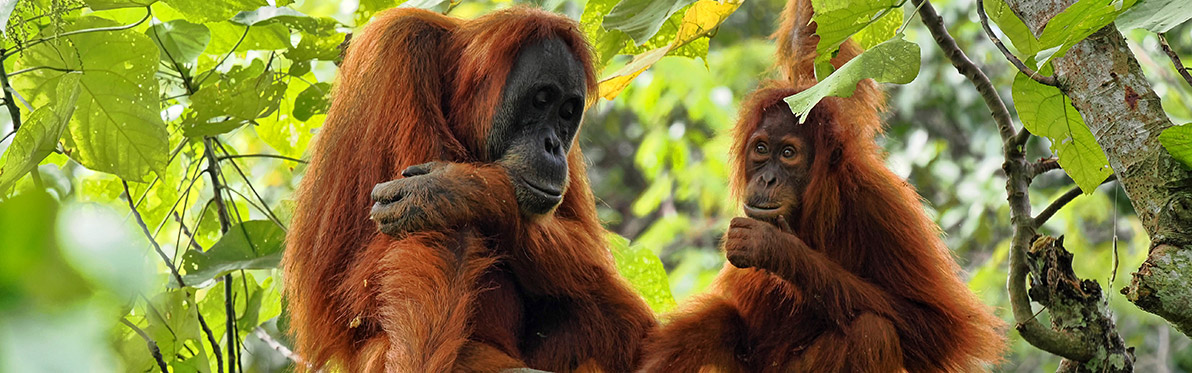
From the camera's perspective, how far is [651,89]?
844cm

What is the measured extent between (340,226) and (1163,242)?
1.83 meters

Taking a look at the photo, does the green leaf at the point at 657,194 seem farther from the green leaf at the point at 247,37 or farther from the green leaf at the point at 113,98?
the green leaf at the point at 113,98

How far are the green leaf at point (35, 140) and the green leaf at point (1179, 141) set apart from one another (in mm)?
2037

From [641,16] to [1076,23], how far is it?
987 millimetres

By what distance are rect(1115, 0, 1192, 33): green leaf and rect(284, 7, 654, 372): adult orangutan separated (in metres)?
1.32

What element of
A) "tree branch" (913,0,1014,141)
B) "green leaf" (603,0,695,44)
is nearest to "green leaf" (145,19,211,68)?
"green leaf" (603,0,695,44)

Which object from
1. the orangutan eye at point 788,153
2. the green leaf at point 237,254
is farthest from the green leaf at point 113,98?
the orangutan eye at point 788,153

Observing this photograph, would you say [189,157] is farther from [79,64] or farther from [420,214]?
[420,214]

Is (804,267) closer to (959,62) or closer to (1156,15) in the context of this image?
(959,62)

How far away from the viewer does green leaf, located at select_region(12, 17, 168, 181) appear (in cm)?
238

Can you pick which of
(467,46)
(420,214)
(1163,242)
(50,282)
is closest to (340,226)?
(420,214)

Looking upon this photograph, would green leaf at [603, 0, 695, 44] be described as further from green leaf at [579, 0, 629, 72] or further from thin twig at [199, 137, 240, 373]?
thin twig at [199, 137, 240, 373]

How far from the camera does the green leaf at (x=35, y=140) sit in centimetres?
185

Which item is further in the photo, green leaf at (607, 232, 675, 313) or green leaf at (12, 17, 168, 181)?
green leaf at (607, 232, 675, 313)
